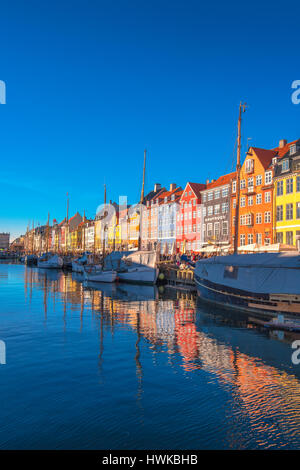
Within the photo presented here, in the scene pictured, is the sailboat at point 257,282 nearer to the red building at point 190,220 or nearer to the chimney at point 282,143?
the chimney at point 282,143

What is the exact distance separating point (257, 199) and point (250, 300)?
34.0 meters

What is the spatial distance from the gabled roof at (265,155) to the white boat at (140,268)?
2311cm

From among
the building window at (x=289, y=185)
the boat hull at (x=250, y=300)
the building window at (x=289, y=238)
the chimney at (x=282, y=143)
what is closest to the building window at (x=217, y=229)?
the chimney at (x=282, y=143)

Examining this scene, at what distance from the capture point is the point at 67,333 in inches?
798

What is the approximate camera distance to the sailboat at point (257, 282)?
78.2 ft

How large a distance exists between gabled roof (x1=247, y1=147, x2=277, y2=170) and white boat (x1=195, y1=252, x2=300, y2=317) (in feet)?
102

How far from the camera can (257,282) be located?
86.0 ft

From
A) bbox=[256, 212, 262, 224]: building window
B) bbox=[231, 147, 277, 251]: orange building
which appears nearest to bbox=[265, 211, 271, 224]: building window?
bbox=[231, 147, 277, 251]: orange building

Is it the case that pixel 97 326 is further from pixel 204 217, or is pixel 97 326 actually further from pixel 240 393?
pixel 204 217

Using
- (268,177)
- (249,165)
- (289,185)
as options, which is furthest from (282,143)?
(289,185)

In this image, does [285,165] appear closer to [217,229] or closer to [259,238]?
[259,238]

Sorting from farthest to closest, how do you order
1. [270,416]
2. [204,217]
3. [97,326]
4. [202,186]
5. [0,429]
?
[202,186], [204,217], [97,326], [270,416], [0,429]

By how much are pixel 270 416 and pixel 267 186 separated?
49.5 m

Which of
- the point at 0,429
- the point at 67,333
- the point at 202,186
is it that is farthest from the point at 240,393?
the point at 202,186
